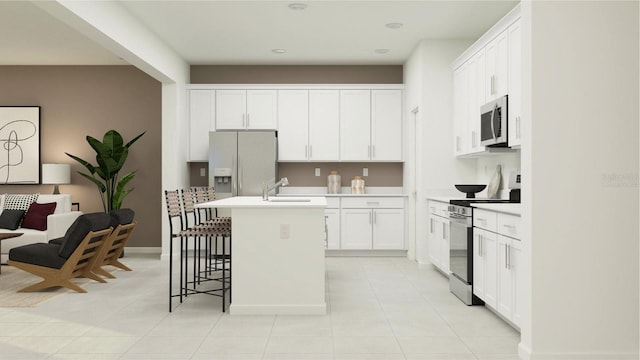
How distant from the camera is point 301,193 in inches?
324

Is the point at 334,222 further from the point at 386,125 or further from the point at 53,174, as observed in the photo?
the point at 53,174

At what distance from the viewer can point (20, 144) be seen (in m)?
8.09

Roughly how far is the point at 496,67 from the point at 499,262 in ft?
6.51

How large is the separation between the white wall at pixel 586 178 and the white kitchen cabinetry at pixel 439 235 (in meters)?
2.45

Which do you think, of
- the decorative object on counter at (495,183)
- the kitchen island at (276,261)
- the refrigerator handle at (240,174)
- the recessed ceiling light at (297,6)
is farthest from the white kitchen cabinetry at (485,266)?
the refrigerator handle at (240,174)

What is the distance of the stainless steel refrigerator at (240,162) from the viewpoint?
753 cm

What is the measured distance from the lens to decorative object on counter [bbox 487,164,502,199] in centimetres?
562

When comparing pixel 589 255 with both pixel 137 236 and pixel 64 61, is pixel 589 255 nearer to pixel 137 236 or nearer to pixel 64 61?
pixel 137 236

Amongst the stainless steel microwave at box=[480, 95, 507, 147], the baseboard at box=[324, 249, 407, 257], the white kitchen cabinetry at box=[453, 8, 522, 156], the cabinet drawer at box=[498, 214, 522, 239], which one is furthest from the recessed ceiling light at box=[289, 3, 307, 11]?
the baseboard at box=[324, 249, 407, 257]

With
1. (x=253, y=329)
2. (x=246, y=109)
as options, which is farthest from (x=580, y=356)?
(x=246, y=109)

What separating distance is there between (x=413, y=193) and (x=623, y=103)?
13.9ft

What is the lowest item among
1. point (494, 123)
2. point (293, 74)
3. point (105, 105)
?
point (494, 123)

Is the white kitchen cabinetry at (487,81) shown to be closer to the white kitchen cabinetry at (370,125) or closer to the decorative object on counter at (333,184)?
the white kitchen cabinetry at (370,125)

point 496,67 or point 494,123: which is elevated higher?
point 496,67
